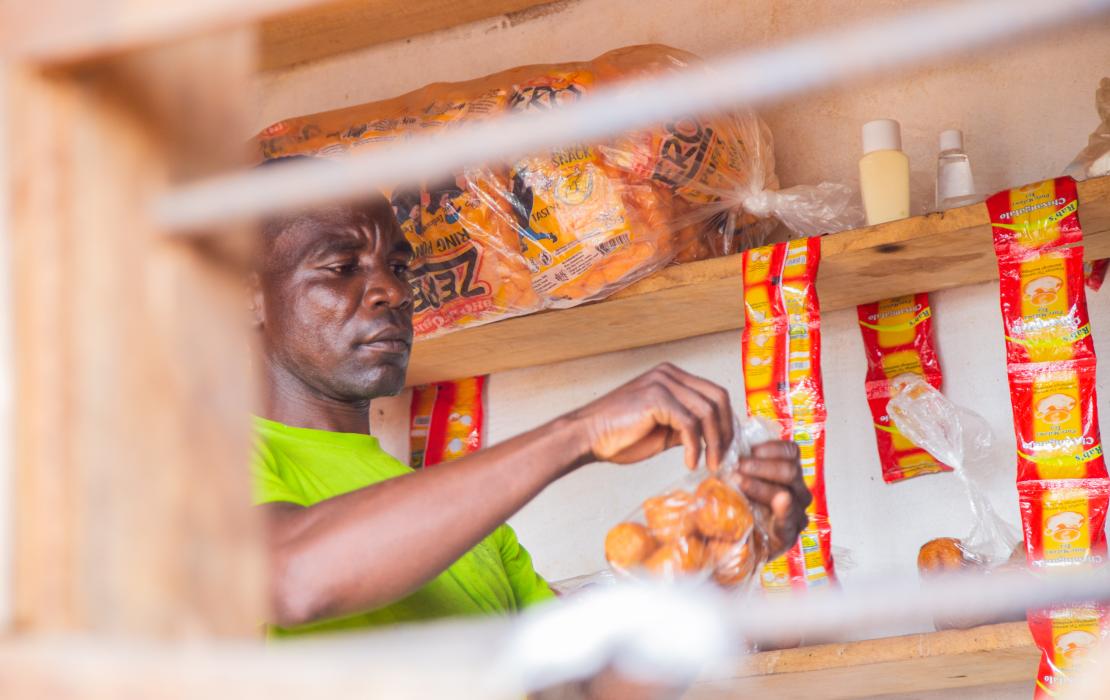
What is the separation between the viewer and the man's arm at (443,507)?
820 millimetres

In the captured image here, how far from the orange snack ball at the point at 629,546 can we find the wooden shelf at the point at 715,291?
0.65 metres

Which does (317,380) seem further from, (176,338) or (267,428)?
(176,338)

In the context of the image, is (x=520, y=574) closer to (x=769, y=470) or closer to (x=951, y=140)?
(x=769, y=470)

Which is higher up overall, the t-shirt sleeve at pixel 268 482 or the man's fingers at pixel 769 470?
the t-shirt sleeve at pixel 268 482

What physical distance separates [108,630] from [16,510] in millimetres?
45

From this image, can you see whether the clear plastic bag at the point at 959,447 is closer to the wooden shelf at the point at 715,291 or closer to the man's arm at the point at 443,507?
the wooden shelf at the point at 715,291

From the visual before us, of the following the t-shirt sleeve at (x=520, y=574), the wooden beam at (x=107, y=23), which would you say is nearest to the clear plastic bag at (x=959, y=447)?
the t-shirt sleeve at (x=520, y=574)

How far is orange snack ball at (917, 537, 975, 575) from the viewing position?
54.5 inches

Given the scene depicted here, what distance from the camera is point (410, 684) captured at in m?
0.39

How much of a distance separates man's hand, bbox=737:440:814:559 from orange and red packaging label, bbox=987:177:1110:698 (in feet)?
1.57

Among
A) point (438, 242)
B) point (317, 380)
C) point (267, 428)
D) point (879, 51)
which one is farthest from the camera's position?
point (438, 242)

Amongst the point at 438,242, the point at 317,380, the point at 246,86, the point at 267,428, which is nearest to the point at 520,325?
the point at 438,242

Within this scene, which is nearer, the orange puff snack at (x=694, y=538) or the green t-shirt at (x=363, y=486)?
the orange puff snack at (x=694, y=538)

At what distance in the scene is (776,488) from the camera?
0.90 metres
